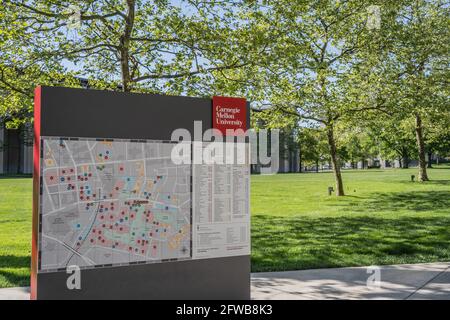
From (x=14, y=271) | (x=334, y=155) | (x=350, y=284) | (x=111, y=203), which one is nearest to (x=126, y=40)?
(x=14, y=271)

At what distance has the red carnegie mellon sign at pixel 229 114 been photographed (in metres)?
6.38

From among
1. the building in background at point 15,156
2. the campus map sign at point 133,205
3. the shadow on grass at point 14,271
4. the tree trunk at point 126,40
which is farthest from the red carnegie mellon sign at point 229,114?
the building in background at point 15,156

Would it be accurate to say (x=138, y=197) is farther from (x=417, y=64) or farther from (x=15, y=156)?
(x=15, y=156)

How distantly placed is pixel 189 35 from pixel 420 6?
2112 cm

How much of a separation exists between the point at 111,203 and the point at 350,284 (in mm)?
4104

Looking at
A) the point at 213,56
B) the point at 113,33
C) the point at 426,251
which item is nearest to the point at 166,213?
the point at 426,251

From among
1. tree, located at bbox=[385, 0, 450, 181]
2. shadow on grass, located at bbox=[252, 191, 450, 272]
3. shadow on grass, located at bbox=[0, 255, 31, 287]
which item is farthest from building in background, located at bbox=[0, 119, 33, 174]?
shadow on grass, located at bbox=[0, 255, 31, 287]

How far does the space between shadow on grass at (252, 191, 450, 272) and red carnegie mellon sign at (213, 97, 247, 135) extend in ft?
11.2

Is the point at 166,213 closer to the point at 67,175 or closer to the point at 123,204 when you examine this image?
the point at 123,204

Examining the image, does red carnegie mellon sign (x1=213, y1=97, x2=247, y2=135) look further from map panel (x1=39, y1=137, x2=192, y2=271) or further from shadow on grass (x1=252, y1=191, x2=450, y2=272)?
shadow on grass (x1=252, y1=191, x2=450, y2=272)

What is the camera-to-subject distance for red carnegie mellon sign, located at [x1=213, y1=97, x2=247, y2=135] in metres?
6.38

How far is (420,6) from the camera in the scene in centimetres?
2853

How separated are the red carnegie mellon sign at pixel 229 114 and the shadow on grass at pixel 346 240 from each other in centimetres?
341

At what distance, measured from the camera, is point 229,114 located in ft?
21.3
